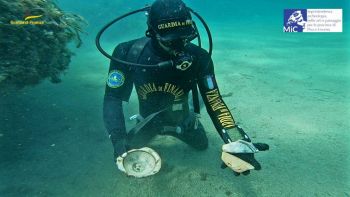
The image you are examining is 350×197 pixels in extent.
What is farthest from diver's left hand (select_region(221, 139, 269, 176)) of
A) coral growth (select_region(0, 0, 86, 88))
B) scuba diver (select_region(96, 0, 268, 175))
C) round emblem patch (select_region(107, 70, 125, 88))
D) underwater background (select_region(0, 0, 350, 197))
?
coral growth (select_region(0, 0, 86, 88))

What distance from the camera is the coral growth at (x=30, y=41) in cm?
393

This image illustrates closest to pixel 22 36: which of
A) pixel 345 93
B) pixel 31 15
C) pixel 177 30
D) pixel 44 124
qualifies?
pixel 31 15

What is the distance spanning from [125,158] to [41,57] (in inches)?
119

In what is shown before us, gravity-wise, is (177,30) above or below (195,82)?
above

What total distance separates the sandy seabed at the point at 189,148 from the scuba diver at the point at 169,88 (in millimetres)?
536

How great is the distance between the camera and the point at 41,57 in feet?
15.3

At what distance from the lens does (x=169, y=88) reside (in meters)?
3.68

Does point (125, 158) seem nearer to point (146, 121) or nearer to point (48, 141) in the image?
point (146, 121)

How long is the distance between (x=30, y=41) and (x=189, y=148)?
2.98 meters

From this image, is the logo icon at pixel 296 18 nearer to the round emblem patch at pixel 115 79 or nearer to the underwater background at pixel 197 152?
the underwater background at pixel 197 152

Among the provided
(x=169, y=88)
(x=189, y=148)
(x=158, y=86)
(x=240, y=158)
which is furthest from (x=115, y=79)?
(x=240, y=158)

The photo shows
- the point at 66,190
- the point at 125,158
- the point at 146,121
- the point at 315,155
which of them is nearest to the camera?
the point at 125,158

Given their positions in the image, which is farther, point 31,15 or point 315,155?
point 31,15

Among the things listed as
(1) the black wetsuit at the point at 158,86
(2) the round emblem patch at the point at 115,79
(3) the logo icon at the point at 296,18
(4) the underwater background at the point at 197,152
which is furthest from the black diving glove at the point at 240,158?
(3) the logo icon at the point at 296,18
